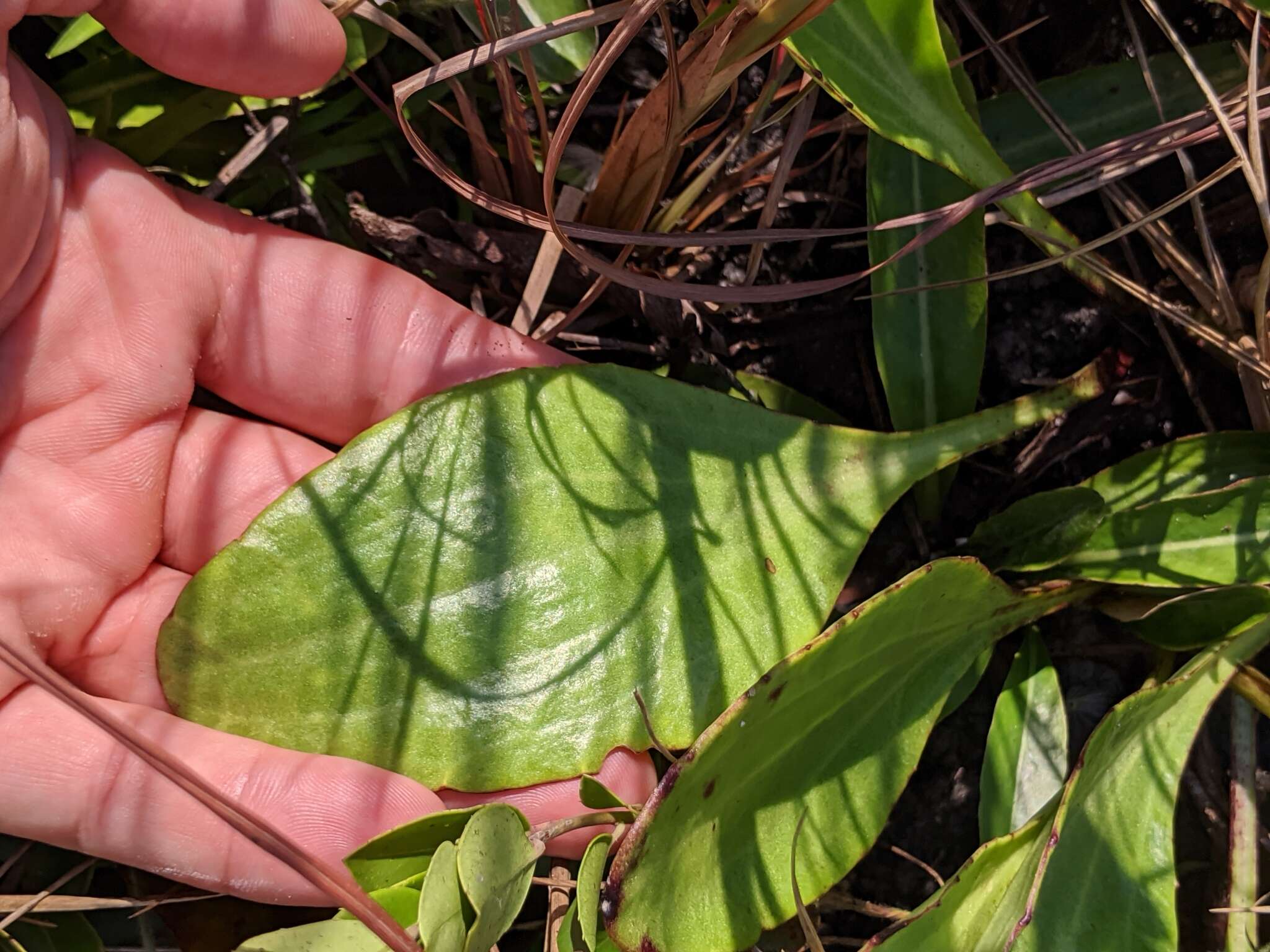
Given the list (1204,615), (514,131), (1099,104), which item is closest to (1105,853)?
(1204,615)

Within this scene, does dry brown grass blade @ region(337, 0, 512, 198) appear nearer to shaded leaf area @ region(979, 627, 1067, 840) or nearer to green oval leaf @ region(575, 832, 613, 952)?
green oval leaf @ region(575, 832, 613, 952)

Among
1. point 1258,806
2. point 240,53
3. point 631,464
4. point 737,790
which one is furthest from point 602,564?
point 1258,806

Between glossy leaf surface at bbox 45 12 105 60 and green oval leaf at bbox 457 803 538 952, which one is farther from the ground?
glossy leaf surface at bbox 45 12 105 60

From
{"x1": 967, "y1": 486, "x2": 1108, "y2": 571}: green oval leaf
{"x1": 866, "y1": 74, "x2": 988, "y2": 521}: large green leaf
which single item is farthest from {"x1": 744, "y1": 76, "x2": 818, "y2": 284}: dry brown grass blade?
{"x1": 967, "y1": 486, "x2": 1108, "y2": 571}: green oval leaf

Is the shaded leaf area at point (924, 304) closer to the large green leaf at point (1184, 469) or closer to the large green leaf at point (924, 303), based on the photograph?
the large green leaf at point (924, 303)

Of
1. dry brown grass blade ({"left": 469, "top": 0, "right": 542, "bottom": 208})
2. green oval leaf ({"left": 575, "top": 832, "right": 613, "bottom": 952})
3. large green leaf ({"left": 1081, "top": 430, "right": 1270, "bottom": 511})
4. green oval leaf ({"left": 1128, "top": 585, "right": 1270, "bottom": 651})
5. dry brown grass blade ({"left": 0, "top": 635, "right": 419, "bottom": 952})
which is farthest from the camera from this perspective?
large green leaf ({"left": 1081, "top": 430, "right": 1270, "bottom": 511})

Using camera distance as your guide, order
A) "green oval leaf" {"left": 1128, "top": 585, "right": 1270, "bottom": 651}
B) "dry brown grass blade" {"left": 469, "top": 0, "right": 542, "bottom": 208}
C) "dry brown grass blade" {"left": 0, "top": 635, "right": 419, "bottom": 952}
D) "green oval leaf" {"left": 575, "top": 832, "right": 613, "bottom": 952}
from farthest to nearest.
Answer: "green oval leaf" {"left": 1128, "top": 585, "right": 1270, "bottom": 651}, "dry brown grass blade" {"left": 469, "top": 0, "right": 542, "bottom": 208}, "green oval leaf" {"left": 575, "top": 832, "right": 613, "bottom": 952}, "dry brown grass blade" {"left": 0, "top": 635, "right": 419, "bottom": 952}

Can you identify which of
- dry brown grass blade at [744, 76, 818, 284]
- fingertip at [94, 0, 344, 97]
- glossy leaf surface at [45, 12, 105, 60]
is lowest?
dry brown grass blade at [744, 76, 818, 284]

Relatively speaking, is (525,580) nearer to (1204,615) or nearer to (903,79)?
(903,79)
